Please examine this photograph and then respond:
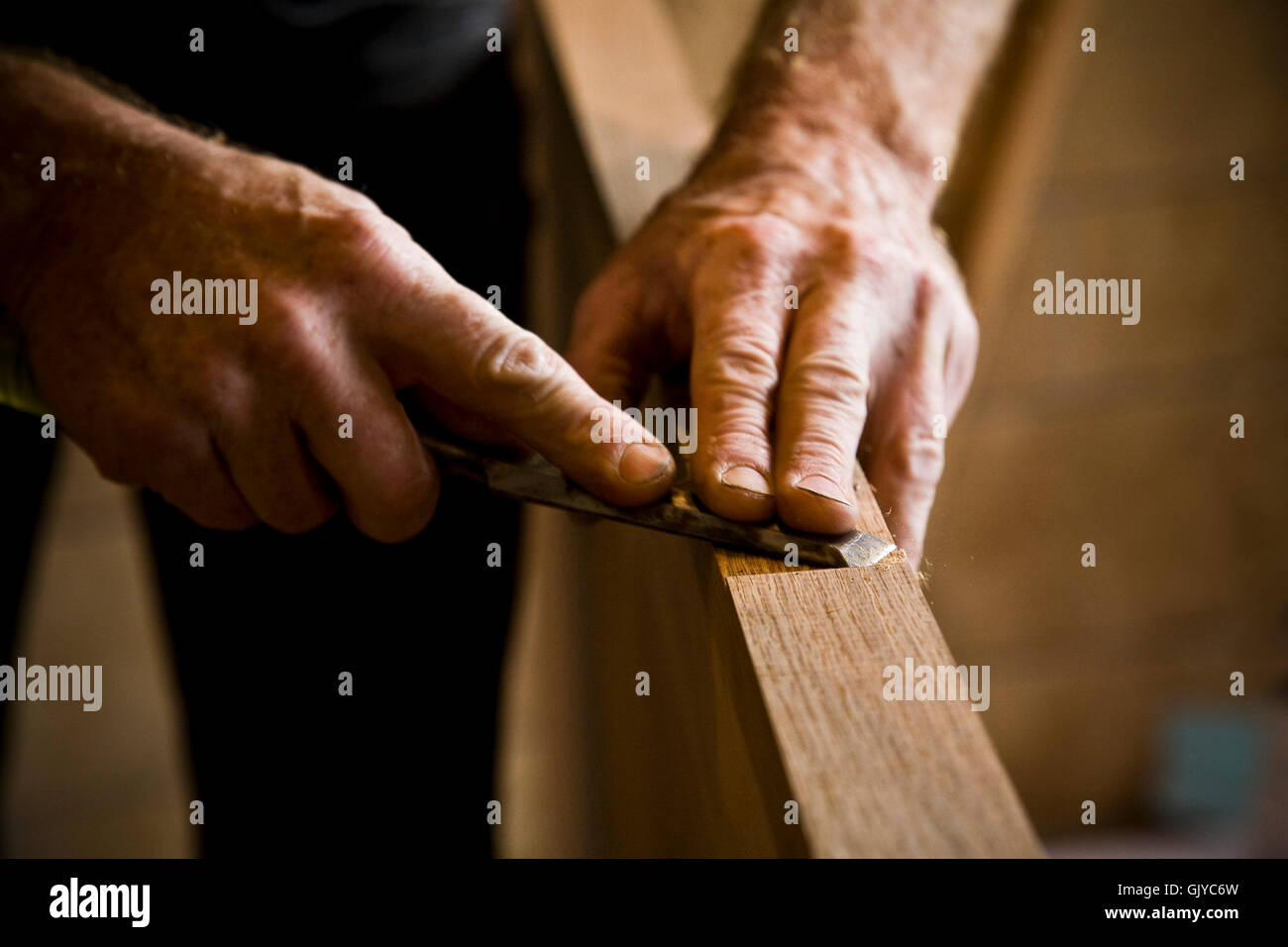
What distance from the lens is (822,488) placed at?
525 millimetres

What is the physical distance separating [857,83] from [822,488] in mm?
472

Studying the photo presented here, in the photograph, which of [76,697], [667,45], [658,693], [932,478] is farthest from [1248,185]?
[76,697]

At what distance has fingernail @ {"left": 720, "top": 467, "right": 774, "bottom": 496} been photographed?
21.0 inches

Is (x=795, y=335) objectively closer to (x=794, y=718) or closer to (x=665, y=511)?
(x=665, y=511)

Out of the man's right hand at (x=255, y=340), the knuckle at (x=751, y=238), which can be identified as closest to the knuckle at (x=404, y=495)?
the man's right hand at (x=255, y=340)

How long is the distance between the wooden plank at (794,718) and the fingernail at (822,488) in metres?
0.04

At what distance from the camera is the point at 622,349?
700 mm

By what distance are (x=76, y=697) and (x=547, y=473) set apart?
5.30 feet

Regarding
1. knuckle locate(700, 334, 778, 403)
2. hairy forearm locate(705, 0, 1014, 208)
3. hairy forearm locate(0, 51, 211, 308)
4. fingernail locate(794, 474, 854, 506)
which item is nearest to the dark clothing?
hairy forearm locate(0, 51, 211, 308)

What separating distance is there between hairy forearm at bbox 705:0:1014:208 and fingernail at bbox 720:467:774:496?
12.5 inches

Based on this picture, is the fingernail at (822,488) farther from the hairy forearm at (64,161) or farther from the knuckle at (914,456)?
the hairy forearm at (64,161)

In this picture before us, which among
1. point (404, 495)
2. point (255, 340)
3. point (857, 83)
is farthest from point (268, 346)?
point (857, 83)
